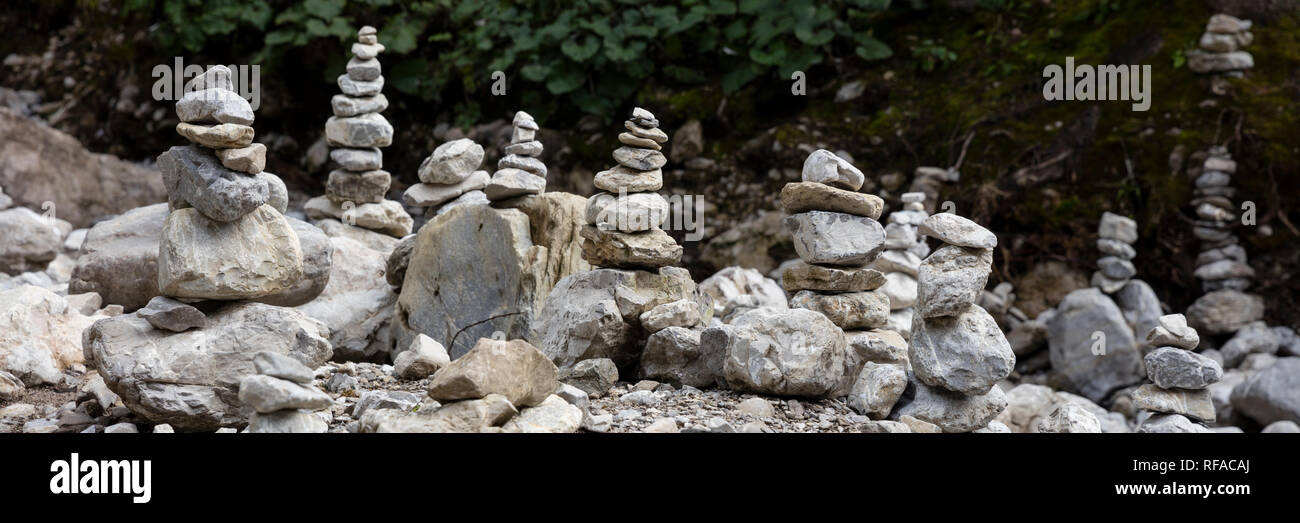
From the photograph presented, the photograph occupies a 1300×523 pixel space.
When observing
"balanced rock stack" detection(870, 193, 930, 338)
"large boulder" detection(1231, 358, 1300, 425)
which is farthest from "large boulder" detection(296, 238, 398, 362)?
"large boulder" detection(1231, 358, 1300, 425)

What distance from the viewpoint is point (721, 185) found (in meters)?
11.6

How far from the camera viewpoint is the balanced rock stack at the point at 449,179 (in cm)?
812

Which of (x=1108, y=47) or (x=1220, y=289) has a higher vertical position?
(x=1108, y=47)

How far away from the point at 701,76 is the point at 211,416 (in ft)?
27.3

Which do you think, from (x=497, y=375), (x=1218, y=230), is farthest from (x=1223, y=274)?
(x=497, y=375)

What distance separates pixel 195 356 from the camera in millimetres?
5008

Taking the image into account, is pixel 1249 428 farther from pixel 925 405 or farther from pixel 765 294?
pixel 925 405

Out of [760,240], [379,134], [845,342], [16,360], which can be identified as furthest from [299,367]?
[760,240]

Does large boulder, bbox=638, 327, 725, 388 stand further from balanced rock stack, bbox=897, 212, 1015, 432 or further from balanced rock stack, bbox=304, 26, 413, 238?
balanced rock stack, bbox=304, 26, 413, 238

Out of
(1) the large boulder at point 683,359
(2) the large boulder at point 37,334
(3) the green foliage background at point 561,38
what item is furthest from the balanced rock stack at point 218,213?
(3) the green foliage background at point 561,38

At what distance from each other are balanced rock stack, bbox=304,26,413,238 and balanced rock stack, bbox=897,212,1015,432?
4630mm

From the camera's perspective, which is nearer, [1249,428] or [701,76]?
[1249,428]

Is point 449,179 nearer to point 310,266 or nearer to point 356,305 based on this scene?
point 356,305

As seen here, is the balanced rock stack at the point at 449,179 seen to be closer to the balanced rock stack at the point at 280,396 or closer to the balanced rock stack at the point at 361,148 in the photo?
the balanced rock stack at the point at 361,148
